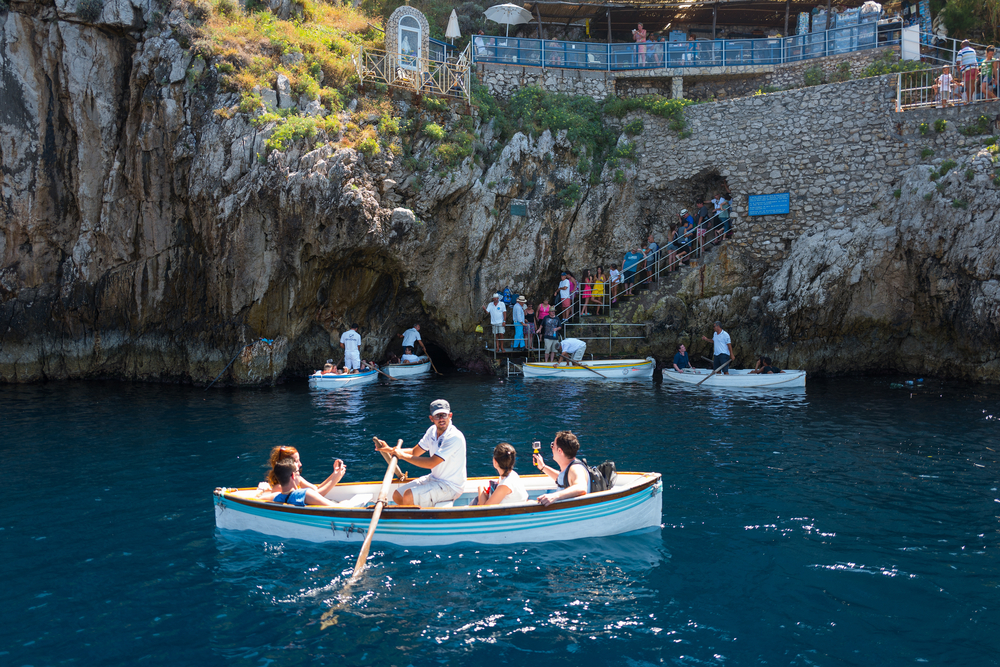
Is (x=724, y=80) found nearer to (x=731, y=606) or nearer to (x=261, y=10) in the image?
(x=261, y=10)

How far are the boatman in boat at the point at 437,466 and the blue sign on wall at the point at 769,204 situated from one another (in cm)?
1902

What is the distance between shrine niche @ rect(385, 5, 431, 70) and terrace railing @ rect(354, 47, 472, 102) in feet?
0.20

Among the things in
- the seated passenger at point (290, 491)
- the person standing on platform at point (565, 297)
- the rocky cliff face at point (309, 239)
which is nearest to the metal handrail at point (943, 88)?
the rocky cliff face at point (309, 239)

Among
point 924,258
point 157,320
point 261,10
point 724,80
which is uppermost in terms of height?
point 261,10

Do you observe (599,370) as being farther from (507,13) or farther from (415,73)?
(507,13)

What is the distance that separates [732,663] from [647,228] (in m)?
22.2

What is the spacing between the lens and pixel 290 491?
27.5 ft

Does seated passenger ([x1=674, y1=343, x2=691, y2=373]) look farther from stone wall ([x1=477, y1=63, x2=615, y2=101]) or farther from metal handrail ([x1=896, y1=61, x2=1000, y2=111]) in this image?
stone wall ([x1=477, y1=63, x2=615, y2=101])

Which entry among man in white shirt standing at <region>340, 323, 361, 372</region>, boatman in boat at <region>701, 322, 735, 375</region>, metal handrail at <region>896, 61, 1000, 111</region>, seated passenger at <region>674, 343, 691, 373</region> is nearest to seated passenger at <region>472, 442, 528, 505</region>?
boatman in boat at <region>701, 322, 735, 375</region>

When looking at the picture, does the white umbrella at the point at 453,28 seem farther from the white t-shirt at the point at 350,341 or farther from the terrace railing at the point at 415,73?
the white t-shirt at the point at 350,341

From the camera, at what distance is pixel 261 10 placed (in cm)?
2381

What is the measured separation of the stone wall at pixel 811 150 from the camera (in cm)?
2159

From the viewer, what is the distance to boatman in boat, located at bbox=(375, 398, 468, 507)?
829 centimetres

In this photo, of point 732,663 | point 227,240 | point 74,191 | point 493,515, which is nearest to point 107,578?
point 493,515
